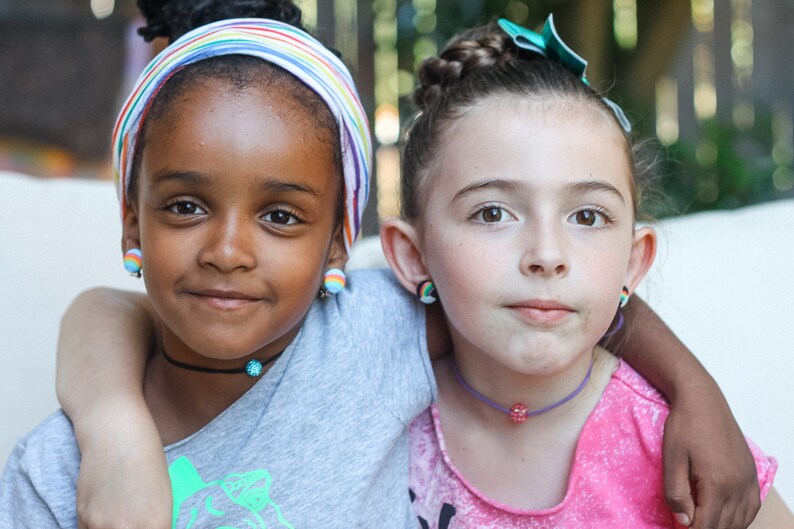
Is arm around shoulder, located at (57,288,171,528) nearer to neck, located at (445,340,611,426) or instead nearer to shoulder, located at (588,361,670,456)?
neck, located at (445,340,611,426)

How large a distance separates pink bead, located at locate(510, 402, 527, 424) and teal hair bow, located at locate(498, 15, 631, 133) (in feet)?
1.74

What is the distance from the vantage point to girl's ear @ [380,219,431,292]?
1624 millimetres

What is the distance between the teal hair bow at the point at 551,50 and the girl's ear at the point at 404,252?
394 millimetres

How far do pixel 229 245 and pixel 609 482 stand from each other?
75 cm

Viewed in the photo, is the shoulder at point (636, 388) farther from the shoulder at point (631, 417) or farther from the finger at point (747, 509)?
the finger at point (747, 509)

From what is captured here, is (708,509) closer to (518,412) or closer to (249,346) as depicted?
(518,412)

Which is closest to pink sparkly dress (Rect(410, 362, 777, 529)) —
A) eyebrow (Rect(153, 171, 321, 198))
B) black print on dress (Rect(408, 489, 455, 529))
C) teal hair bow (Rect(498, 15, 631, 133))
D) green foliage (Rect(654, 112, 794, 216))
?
black print on dress (Rect(408, 489, 455, 529))

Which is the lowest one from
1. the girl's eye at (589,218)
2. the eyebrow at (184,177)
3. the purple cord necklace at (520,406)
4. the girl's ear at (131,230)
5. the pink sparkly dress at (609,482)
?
the pink sparkly dress at (609,482)

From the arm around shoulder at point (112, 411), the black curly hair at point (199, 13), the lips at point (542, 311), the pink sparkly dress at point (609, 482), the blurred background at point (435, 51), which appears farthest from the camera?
the blurred background at point (435, 51)

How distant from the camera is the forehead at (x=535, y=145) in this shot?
1426mm

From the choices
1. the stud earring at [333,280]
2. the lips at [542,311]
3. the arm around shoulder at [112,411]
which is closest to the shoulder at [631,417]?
the lips at [542,311]

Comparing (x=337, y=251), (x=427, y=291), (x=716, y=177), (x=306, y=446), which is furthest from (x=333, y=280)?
(x=716, y=177)

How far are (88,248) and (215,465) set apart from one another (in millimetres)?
854

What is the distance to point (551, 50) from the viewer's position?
163cm
